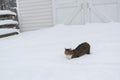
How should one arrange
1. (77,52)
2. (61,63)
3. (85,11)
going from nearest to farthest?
1. (61,63)
2. (77,52)
3. (85,11)

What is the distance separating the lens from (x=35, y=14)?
975cm

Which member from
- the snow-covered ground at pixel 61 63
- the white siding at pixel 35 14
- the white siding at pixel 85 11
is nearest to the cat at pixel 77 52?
the snow-covered ground at pixel 61 63

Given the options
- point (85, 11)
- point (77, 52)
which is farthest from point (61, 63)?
point (85, 11)

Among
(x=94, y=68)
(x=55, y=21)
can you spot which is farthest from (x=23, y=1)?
(x=94, y=68)

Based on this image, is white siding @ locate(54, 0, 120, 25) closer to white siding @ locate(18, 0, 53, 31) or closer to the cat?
white siding @ locate(18, 0, 53, 31)

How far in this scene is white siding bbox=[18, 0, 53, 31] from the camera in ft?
31.3

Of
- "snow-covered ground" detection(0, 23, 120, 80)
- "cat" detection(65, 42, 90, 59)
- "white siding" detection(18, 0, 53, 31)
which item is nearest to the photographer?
"snow-covered ground" detection(0, 23, 120, 80)

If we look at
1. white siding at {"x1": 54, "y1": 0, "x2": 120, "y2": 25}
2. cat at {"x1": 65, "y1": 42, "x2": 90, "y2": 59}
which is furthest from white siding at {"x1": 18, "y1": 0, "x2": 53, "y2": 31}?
cat at {"x1": 65, "y1": 42, "x2": 90, "y2": 59}

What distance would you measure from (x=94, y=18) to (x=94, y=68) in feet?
15.8

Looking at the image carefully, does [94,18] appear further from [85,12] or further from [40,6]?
[40,6]

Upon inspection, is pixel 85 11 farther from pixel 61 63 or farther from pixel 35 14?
pixel 61 63

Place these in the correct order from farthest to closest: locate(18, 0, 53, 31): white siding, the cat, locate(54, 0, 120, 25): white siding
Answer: locate(18, 0, 53, 31): white siding < locate(54, 0, 120, 25): white siding < the cat

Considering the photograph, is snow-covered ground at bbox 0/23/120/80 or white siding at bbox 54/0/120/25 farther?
white siding at bbox 54/0/120/25

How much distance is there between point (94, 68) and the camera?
3.97m
